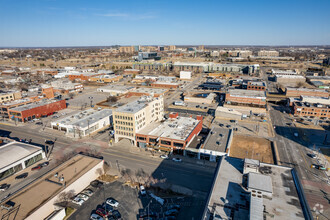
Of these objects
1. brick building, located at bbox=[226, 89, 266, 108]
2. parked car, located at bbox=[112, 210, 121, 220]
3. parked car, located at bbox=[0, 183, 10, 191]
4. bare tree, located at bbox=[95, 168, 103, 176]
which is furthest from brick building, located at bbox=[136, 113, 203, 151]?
brick building, located at bbox=[226, 89, 266, 108]

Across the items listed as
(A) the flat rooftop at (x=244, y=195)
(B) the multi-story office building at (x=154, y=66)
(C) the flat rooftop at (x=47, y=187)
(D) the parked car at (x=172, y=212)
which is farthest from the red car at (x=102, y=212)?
(B) the multi-story office building at (x=154, y=66)

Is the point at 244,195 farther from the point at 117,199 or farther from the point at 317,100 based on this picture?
the point at 317,100

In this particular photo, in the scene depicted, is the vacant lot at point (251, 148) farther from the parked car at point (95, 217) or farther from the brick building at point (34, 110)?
the brick building at point (34, 110)

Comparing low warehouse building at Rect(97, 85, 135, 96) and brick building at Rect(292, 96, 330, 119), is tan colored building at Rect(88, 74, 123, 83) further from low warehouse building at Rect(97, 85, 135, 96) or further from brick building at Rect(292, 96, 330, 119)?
brick building at Rect(292, 96, 330, 119)

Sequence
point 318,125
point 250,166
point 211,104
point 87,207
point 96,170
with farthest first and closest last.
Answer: point 211,104 < point 318,125 < point 96,170 < point 87,207 < point 250,166

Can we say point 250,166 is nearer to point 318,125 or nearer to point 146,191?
point 146,191

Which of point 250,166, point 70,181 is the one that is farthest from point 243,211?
point 70,181
